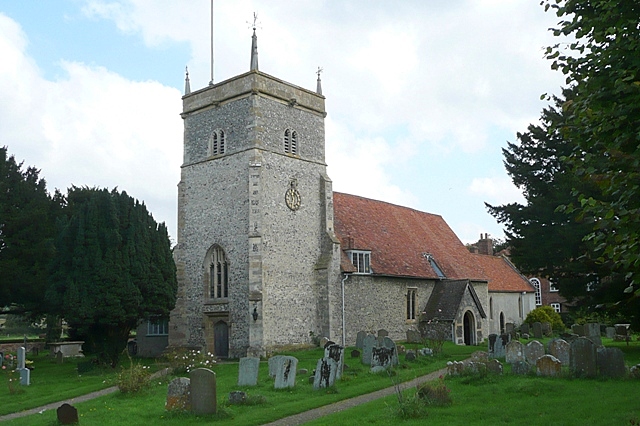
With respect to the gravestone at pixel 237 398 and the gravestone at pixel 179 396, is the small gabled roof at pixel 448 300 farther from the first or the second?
the gravestone at pixel 179 396

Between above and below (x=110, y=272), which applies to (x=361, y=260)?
above

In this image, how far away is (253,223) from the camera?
2678 cm

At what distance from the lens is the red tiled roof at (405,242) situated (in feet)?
105

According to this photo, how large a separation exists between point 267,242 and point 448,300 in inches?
448

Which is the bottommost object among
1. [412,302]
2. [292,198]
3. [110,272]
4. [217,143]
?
[412,302]

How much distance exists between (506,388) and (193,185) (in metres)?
19.1

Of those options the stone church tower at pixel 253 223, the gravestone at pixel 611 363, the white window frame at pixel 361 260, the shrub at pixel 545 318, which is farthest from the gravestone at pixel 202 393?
the shrub at pixel 545 318

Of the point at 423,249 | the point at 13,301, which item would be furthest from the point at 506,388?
the point at 13,301

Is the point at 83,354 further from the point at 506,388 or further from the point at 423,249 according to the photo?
the point at 506,388

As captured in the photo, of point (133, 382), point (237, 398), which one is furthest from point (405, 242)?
point (237, 398)

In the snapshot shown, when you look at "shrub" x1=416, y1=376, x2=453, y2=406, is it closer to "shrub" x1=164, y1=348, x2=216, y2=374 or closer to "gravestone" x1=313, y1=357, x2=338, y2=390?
"gravestone" x1=313, y1=357, x2=338, y2=390

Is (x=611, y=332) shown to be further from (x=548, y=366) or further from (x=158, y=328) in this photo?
(x=158, y=328)

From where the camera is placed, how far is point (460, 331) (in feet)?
105

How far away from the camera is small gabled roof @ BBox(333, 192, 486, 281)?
1262 inches
